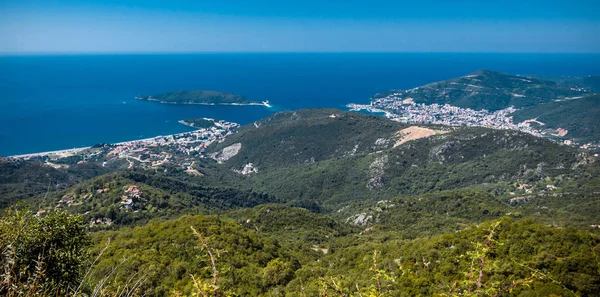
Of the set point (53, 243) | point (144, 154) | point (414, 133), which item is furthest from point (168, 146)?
point (53, 243)

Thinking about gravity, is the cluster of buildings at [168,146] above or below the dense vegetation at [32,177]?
below

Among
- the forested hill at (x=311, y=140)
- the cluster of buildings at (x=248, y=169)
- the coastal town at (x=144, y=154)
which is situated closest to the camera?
the coastal town at (x=144, y=154)

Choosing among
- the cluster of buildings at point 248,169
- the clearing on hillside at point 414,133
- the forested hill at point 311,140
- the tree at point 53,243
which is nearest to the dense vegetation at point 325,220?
the tree at point 53,243

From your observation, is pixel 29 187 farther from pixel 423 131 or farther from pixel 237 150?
pixel 423 131

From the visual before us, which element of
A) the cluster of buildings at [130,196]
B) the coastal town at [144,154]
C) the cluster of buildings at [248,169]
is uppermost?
the cluster of buildings at [130,196]

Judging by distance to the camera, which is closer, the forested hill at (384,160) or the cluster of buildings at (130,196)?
the cluster of buildings at (130,196)

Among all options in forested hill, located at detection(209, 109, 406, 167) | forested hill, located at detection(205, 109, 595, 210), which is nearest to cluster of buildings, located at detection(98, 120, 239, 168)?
forested hill, located at detection(209, 109, 406, 167)

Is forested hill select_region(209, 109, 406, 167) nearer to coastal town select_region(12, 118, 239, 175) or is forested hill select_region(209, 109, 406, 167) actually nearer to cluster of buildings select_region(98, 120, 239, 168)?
cluster of buildings select_region(98, 120, 239, 168)

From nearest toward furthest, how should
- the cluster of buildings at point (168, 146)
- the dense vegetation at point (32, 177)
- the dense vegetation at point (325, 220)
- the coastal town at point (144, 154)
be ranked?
the dense vegetation at point (325, 220), the dense vegetation at point (32, 177), the coastal town at point (144, 154), the cluster of buildings at point (168, 146)

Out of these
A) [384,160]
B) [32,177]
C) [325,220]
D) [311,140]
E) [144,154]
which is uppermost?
[325,220]

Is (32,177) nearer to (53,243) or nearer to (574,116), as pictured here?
(53,243)

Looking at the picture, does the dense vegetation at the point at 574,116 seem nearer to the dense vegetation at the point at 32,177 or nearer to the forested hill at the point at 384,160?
the forested hill at the point at 384,160
